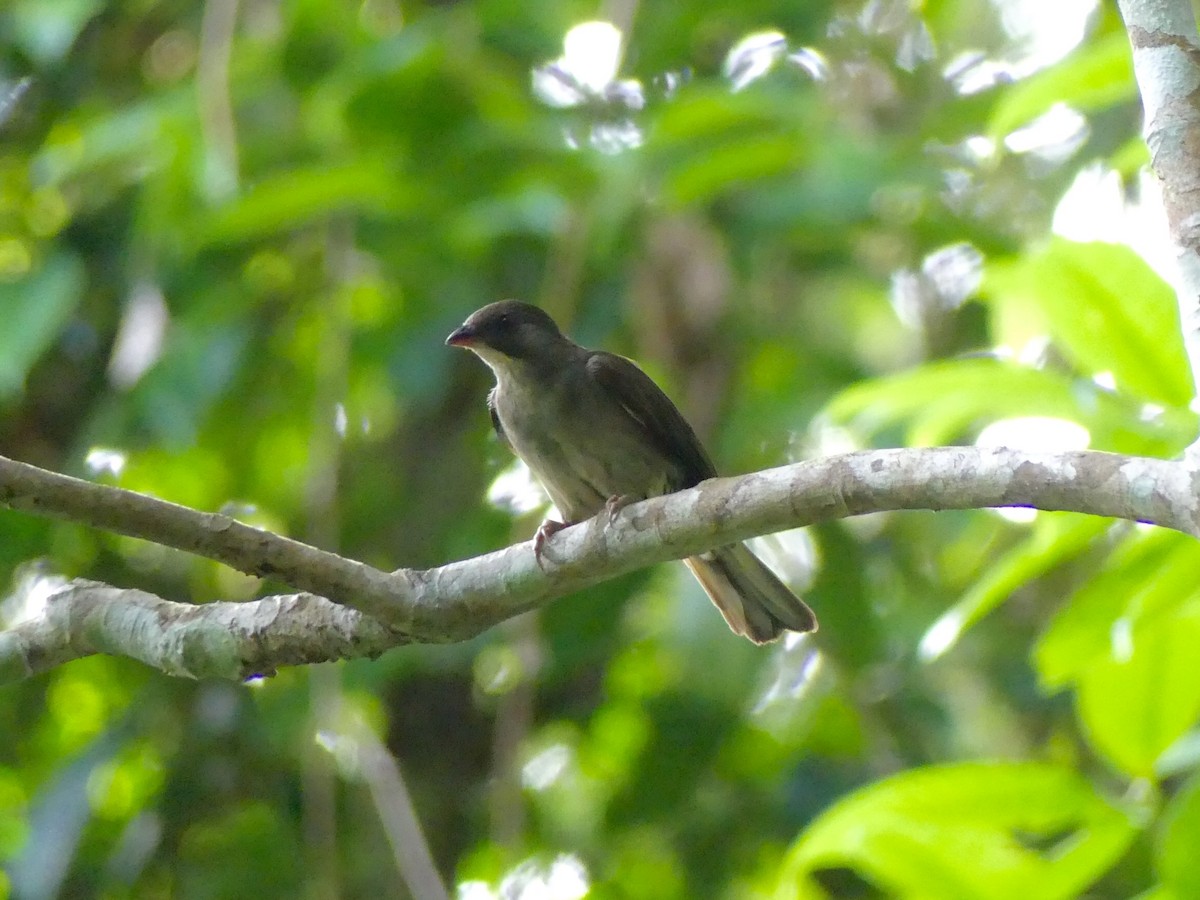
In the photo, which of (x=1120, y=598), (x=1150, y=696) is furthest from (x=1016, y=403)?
(x=1150, y=696)

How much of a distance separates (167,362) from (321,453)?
65 cm

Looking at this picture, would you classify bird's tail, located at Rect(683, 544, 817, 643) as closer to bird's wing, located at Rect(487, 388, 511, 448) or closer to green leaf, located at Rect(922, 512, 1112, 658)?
bird's wing, located at Rect(487, 388, 511, 448)

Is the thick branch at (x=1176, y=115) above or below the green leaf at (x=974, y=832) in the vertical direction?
above

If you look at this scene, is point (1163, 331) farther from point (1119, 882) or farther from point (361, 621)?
point (1119, 882)

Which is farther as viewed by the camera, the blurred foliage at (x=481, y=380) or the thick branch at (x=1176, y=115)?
the blurred foliage at (x=481, y=380)

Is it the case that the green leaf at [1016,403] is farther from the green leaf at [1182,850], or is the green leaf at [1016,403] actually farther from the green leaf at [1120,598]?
the green leaf at [1182,850]

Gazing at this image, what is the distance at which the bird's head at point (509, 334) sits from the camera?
4.72 m

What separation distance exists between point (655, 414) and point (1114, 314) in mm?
1748

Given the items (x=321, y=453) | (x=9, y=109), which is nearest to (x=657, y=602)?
(x=321, y=453)

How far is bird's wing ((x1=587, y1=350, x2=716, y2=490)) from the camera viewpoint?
4504 mm

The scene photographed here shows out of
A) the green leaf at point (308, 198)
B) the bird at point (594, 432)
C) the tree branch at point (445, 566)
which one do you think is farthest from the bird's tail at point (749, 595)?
the green leaf at point (308, 198)

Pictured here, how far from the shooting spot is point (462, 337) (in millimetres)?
4711

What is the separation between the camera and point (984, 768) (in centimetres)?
298

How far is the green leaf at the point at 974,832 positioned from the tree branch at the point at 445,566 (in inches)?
28.7
